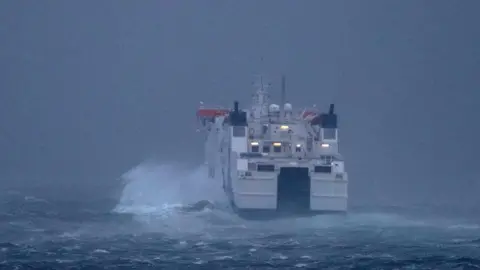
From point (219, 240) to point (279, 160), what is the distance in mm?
11201

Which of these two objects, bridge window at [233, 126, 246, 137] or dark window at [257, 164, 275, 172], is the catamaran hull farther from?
bridge window at [233, 126, 246, 137]

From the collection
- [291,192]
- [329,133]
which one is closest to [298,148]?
[329,133]

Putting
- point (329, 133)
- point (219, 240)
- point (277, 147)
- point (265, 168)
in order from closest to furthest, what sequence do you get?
point (219, 240) < point (265, 168) < point (329, 133) < point (277, 147)

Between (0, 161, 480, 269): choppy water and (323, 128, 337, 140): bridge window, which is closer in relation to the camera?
(0, 161, 480, 269): choppy water

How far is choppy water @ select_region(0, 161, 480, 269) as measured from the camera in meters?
34.5

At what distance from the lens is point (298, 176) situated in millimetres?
49281

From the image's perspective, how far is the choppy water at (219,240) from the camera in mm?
34531

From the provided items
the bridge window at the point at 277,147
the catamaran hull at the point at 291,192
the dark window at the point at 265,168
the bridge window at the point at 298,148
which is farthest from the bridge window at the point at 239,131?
the catamaran hull at the point at 291,192

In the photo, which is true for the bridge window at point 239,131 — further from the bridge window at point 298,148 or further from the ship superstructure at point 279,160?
the bridge window at point 298,148

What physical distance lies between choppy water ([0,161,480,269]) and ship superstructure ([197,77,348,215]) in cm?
128

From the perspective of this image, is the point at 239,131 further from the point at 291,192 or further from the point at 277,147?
the point at 291,192

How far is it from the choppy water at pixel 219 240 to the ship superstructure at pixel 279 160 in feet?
4.21

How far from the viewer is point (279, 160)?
51.4 m

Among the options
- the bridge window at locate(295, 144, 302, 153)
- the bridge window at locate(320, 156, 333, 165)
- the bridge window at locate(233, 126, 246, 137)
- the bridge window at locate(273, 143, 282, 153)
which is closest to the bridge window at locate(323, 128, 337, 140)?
the bridge window at locate(295, 144, 302, 153)
